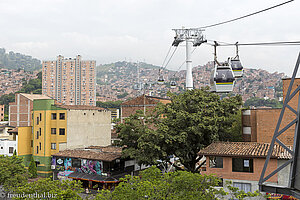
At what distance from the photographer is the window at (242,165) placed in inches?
798

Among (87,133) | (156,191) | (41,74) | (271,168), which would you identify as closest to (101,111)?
(87,133)

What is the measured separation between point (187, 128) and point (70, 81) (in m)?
108

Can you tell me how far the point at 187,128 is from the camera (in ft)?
82.8

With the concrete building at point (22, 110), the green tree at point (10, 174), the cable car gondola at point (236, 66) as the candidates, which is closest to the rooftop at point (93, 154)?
the green tree at point (10, 174)

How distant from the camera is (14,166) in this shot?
2458 centimetres

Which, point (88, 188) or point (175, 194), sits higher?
point (175, 194)

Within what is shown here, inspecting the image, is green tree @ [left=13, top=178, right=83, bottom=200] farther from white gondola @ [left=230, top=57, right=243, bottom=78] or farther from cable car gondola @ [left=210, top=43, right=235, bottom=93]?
white gondola @ [left=230, top=57, right=243, bottom=78]

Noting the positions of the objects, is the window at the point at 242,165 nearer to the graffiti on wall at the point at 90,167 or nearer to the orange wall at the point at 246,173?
the orange wall at the point at 246,173

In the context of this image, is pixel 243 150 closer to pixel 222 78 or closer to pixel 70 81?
pixel 222 78

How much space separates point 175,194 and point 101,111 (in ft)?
108

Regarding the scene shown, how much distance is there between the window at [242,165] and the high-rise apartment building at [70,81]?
10772 centimetres

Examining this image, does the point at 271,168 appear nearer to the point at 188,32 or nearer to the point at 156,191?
the point at 156,191

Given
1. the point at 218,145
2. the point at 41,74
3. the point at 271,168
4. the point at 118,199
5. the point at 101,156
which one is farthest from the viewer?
the point at 41,74

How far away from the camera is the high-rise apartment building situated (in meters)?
124
